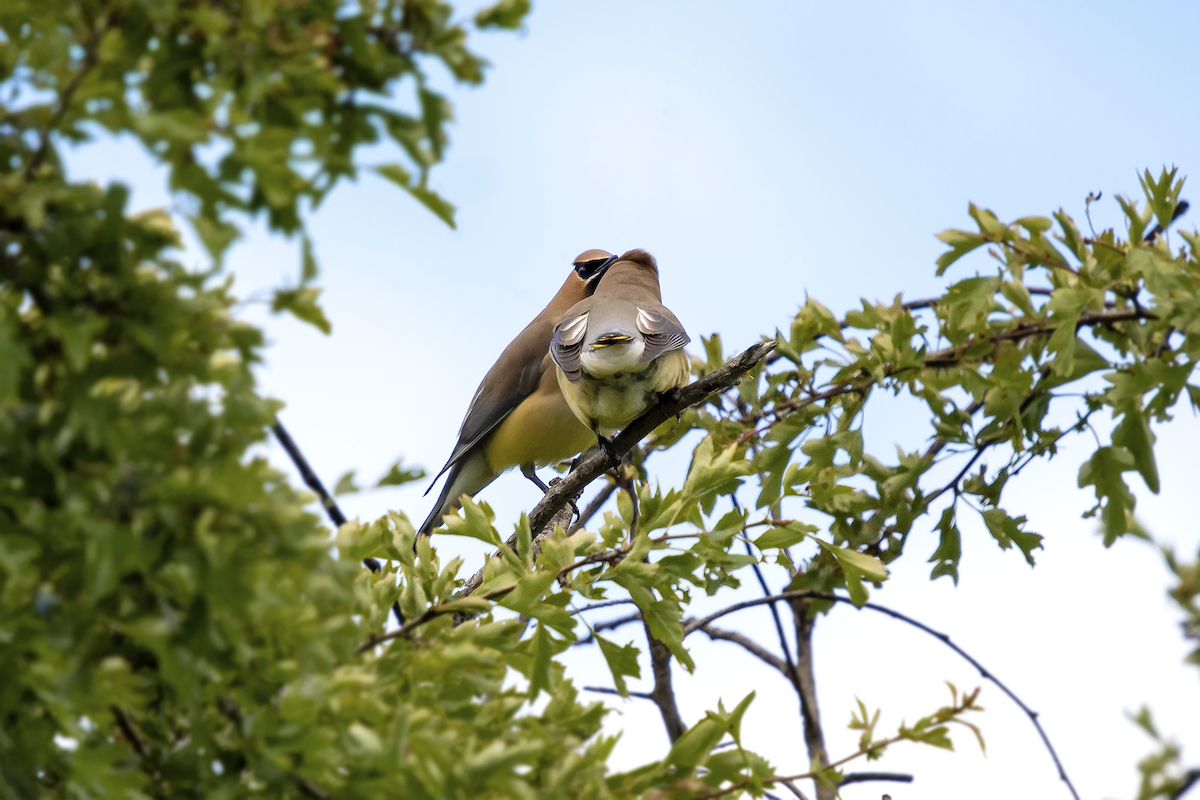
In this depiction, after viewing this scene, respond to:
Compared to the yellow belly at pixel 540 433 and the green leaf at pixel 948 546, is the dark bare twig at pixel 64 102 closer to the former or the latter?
the green leaf at pixel 948 546

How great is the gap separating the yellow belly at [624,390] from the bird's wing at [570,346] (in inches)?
2.2

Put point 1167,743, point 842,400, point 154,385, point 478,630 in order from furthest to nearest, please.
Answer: point 842,400
point 478,630
point 154,385
point 1167,743

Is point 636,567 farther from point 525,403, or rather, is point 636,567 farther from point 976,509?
point 525,403

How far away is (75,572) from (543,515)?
3172 millimetres

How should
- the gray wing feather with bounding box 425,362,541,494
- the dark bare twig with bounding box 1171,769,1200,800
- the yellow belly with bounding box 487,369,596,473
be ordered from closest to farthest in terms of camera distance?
the dark bare twig with bounding box 1171,769,1200,800 < the yellow belly with bounding box 487,369,596,473 < the gray wing feather with bounding box 425,362,541,494

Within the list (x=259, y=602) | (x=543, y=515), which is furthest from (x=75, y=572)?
(x=543, y=515)

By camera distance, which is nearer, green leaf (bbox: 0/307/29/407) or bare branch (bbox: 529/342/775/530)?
green leaf (bbox: 0/307/29/407)

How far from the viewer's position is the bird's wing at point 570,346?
547cm

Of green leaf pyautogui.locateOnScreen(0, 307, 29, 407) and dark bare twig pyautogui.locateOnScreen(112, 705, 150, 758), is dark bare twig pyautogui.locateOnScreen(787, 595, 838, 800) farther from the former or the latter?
green leaf pyautogui.locateOnScreen(0, 307, 29, 407)

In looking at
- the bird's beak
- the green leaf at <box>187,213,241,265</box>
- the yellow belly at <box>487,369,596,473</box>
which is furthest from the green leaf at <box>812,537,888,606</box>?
the bird's beak

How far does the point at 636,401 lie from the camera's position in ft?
17.2

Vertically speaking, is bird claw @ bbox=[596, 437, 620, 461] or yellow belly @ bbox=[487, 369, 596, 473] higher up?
yellow belly @ bbox=[487, 369, 596, 473]

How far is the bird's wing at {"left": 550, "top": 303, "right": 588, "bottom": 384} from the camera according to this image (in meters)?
5.47

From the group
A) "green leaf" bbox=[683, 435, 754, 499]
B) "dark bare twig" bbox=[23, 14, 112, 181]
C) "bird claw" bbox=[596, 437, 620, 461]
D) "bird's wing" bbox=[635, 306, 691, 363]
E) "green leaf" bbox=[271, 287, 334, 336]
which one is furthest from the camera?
"bird's wing" bbox=[635, 306, 691, 363]
